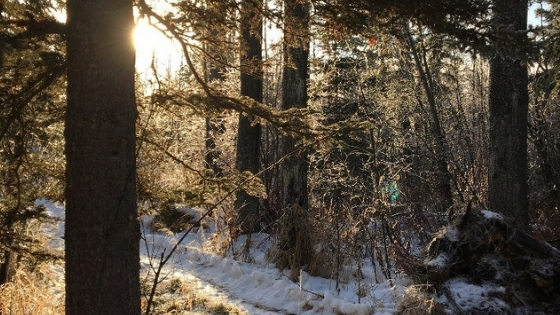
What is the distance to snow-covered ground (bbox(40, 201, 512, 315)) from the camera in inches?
235

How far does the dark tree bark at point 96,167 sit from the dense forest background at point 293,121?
0.02m

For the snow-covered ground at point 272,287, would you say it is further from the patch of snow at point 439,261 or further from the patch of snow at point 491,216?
the patch of snow at point 491,216

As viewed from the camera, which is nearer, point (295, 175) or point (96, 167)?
point (96, 167)

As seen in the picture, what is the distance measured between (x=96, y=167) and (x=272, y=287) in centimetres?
457

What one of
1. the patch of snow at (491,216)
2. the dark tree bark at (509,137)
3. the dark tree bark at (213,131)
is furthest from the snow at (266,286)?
the dark tree bark at (509,137)

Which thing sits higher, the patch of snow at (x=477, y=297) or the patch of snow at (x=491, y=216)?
the patch of snow at (x=491, y=216)

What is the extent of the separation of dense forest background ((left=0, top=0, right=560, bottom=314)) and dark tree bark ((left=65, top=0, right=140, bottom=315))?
19 millimetres

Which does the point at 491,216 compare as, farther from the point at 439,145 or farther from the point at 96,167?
the point at 439,145

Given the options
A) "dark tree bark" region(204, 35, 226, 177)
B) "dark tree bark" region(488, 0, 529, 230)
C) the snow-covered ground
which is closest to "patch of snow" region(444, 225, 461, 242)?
the snow-covered ground

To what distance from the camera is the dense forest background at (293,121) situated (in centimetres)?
381

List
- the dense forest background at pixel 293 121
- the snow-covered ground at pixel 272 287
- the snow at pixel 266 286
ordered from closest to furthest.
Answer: the dense forest background at pixel 293 121 < the snow-covered ground at pixel 272 287 < the snow at pixel 266 286

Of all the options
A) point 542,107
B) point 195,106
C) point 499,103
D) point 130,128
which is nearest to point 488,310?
point 195,106

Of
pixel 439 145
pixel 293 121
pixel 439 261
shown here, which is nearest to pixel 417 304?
pixel 439 261

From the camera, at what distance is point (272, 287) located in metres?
7.30
